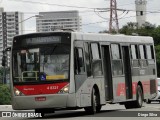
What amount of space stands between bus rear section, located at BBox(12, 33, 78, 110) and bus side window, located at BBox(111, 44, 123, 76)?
13.7 feet

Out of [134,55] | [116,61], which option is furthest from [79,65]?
[134,55]

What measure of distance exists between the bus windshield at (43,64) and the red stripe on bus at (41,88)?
21cm

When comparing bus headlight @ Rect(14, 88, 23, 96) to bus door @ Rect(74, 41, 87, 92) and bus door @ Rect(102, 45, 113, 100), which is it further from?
bus door @ Rect(102, 45, 113, 100)

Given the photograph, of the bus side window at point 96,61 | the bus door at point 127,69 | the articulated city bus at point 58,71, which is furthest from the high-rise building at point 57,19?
the articulated city bus at point 58,71

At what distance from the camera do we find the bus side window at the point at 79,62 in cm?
2262

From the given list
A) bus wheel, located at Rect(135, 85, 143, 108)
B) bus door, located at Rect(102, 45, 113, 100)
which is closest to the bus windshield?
bus door, located at Rect(102, 45, 113, 100)

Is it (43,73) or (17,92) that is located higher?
(43,73)

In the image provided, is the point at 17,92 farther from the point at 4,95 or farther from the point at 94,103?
the point at 4,95

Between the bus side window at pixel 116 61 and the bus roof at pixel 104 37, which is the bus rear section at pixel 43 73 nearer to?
the bus roof at pixel 104 37

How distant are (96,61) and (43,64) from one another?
2.92 meters

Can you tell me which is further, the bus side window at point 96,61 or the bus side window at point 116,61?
the bus side window at point 116,61

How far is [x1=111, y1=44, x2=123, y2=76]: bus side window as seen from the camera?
2650 cm

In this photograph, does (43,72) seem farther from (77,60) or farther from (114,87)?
(114,87)

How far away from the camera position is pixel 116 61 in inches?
1056
